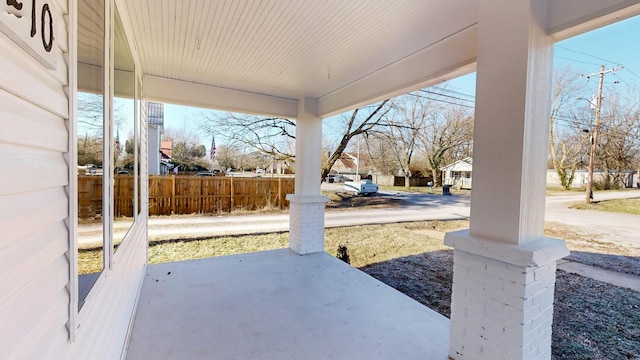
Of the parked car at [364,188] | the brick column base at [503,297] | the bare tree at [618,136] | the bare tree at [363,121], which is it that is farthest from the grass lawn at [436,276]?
the parked car at [364,188]

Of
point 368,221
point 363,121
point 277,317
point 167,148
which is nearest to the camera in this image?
point 277,317

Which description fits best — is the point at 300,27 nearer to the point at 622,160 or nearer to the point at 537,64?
the point at 537,64

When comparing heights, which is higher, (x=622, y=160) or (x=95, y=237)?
(x=622, y=160)

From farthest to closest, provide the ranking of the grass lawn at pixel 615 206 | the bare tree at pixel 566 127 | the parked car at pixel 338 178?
the parked car at pixel 338 178 → the grass lawn at pixel 615 206 → the bare tree at pixel 566 127

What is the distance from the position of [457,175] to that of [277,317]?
21.2 m

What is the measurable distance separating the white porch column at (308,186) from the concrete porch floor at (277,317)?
0.89 m

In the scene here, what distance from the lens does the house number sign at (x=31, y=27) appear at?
1.81 feet

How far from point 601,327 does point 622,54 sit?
24.8 ft

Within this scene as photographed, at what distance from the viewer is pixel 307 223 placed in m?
4.95

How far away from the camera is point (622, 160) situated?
38.5 ft

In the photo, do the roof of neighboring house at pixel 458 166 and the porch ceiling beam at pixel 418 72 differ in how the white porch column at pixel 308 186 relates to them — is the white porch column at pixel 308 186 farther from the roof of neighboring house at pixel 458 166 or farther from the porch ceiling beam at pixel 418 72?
the roof of neighboring house at pixel 458 166

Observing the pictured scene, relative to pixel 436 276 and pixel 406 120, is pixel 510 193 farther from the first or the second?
pixel 406 120

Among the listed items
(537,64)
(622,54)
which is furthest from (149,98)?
(622,54)

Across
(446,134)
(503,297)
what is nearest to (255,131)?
(503,297)
